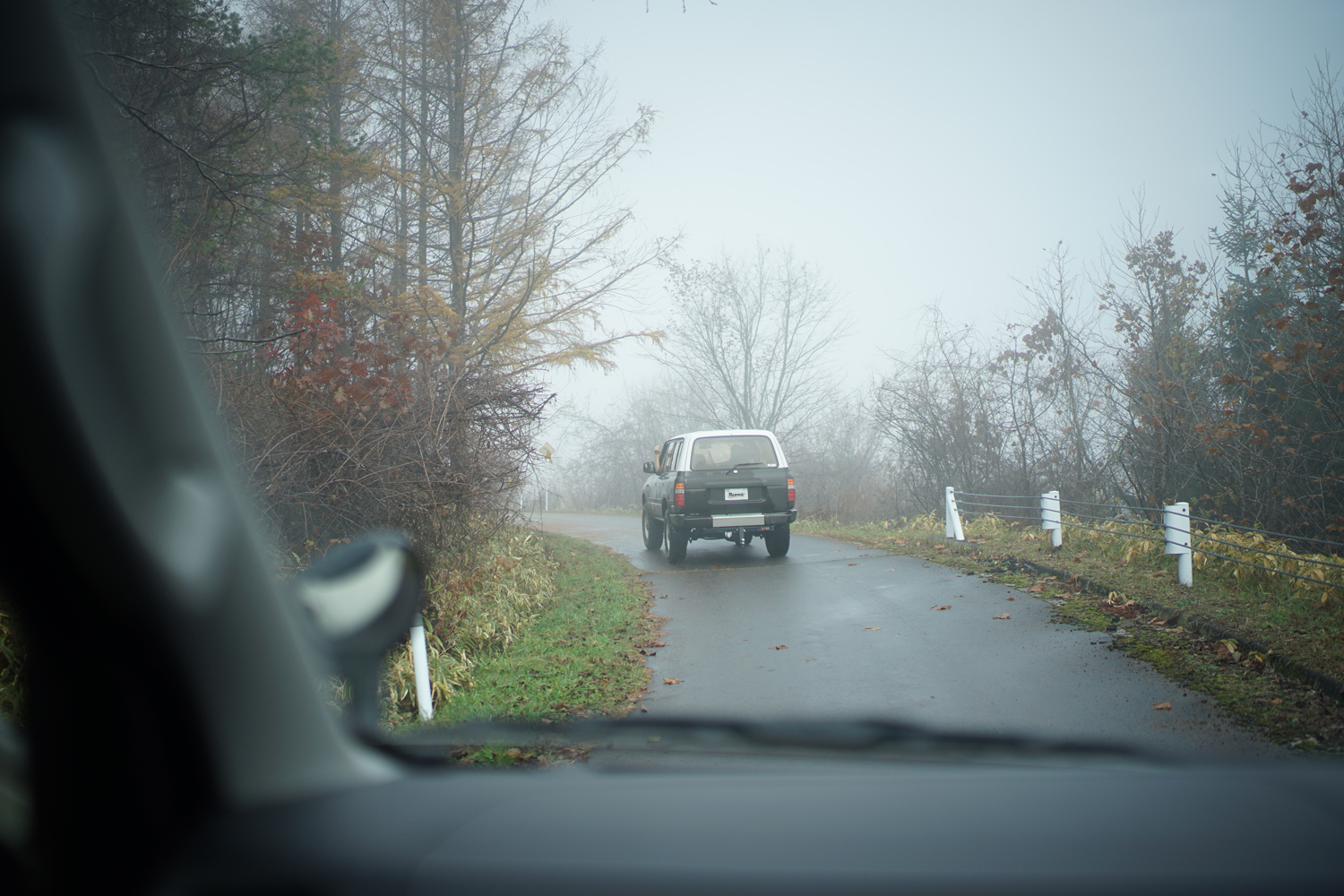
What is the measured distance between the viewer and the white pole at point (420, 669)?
517cm

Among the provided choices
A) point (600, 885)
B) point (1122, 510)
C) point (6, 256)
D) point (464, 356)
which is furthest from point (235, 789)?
point (1122, 510)

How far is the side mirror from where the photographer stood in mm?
1544

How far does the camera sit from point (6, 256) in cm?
116

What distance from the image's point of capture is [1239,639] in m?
5.49

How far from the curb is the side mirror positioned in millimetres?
4595

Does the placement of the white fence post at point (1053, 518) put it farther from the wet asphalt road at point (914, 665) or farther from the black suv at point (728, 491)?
the black suv at point (728, 491)

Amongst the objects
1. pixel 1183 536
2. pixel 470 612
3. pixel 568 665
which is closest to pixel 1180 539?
pixel 1183 536

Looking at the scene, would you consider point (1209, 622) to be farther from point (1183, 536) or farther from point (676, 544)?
point (676, 544)

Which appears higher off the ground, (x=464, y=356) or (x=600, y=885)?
(x=464, y=356)

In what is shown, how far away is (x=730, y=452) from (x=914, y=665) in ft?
26.9

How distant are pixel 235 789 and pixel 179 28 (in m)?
7.54

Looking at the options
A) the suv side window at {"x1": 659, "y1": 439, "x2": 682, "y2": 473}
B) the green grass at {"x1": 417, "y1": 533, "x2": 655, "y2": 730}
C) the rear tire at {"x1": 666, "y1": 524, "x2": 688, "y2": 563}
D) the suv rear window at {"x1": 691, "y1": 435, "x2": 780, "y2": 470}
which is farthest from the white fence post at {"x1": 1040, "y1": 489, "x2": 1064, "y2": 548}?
the green grass at {"x1": 417, "y1": 533, "x2": 655, "y2": 730}

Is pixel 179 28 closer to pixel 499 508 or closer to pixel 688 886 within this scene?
pixel 499 508

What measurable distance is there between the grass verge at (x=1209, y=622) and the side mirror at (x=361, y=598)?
365cm
